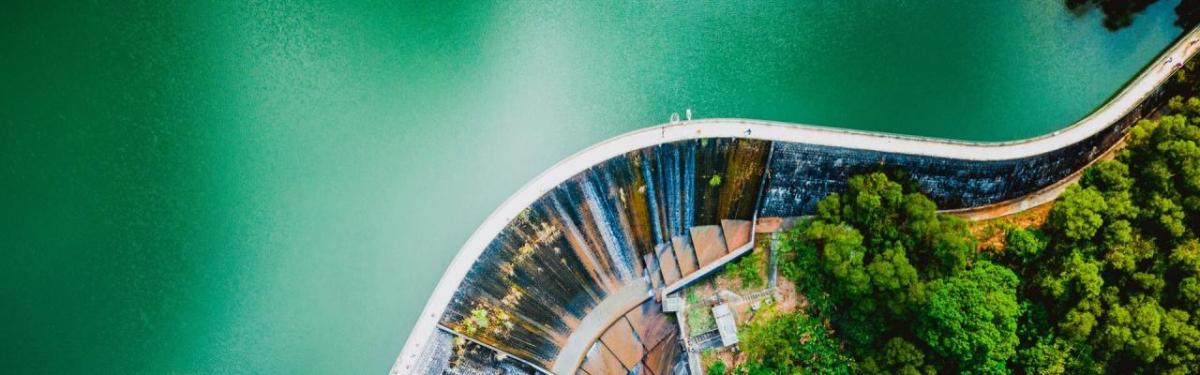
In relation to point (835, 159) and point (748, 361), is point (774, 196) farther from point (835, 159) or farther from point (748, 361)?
point (748, 361)

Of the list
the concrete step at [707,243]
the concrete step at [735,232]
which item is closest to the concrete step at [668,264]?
the concrete step at [707,243]

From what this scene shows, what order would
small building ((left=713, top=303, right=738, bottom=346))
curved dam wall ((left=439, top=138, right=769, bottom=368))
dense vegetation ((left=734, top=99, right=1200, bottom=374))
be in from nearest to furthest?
1. dense vegetation ((left=734, top=99, right=1200, bottom=374))
2. small building ((left=713, top=303, right=738, bottom=346))
3. curved dam wall ((left=439, top=138, right=769, bottom=368))

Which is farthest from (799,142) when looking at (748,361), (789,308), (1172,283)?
(1172,283)

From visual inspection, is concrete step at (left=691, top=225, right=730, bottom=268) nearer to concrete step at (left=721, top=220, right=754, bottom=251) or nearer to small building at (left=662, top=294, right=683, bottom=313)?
concrete step at (left=721, top=220, right=754, bottom=251)

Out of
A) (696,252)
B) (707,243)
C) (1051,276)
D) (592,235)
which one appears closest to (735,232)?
(707,243)

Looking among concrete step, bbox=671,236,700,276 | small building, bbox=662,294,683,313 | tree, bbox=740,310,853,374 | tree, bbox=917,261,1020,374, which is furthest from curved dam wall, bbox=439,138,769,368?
tree, bbox=917,261,1020,374

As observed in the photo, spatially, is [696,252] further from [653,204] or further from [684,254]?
[653,204]
